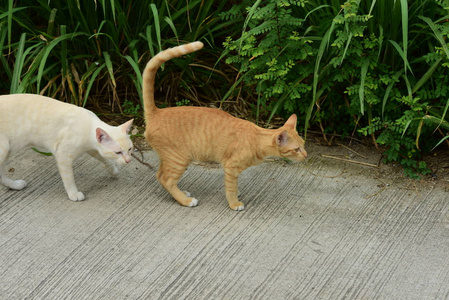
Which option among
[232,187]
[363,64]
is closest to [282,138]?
[232,187]

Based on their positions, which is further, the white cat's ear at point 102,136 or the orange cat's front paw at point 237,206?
the orange cat's front paw at point 237,206

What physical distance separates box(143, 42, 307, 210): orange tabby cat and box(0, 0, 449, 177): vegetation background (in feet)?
1.47

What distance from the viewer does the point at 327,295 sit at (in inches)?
107

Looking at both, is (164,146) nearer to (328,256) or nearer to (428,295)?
(328,256)

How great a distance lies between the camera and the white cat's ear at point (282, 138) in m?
3.13

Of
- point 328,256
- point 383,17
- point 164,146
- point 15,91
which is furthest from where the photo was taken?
point 15,91

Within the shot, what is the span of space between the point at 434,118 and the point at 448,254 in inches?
30.6

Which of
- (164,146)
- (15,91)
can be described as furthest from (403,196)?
(15,91)

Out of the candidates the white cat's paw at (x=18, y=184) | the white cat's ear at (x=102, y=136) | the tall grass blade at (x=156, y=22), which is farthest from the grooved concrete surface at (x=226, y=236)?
the tall grass blade at (x=156, y=22)

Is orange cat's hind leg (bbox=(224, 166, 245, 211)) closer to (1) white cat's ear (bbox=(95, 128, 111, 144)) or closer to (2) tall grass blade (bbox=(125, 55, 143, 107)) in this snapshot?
(1) white cat's ear (bbox=(95, 128, 111, 144))

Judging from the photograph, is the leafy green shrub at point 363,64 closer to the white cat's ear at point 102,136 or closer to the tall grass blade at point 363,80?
the tall grass blade at point 363,80

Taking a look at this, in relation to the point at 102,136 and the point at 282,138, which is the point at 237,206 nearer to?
the point at 282,138

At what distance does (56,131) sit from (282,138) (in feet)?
3.95

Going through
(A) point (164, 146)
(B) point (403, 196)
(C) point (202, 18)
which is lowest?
(B) point (403, 196)
